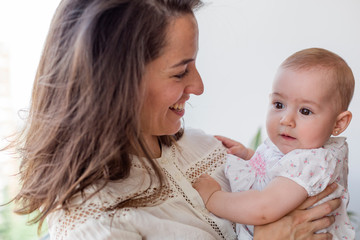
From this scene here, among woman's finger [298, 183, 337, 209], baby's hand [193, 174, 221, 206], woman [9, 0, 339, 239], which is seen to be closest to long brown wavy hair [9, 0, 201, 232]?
woman [9, 0, 339, 239]

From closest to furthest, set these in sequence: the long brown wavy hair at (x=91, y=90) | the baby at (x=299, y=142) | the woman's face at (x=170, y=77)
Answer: the long brown wavy hair at (x=91, y=90)
the woman's face at (x=170, y=77)
the baby at (x=299, y=142)

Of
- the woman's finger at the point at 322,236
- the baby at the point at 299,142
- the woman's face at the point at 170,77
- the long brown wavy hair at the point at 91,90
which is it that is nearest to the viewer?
the long brown wavy hair at the point at 91,90

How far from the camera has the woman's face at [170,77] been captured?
1.37m

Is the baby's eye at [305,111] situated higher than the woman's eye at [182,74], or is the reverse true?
the woman's eye at [182,74]

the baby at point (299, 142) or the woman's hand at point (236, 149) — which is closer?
the baby at point (299, 142)

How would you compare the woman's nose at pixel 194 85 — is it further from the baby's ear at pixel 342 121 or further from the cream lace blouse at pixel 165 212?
the baby's ear at pixel 342 121

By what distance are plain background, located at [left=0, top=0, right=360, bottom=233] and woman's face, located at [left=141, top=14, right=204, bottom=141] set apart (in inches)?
62.4

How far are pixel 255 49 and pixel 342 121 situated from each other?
1.56m

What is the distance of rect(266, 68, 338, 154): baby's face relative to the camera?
149 centimetres

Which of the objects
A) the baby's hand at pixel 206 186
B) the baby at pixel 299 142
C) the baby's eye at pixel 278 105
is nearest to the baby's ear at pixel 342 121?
the baby at pixel 299 142

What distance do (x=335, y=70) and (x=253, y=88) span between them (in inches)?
61.5

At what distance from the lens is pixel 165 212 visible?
1.48 m

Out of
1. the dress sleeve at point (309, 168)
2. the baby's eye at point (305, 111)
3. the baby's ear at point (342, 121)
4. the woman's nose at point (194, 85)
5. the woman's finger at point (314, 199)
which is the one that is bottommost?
the woman's finger at point (314, 199)

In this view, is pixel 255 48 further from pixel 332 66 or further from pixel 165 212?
pixel 165 212
